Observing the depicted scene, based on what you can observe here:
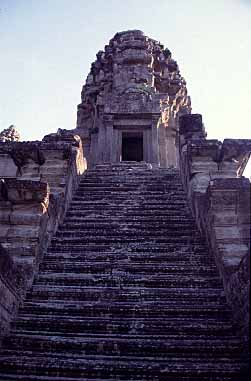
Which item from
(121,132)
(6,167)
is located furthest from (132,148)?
(6,167)

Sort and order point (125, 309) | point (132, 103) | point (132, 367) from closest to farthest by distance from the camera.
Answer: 1. point (132, 367)
2. point (125, 309)
3. point (132, 103)

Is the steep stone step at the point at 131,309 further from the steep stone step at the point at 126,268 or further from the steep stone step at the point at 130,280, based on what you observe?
the steep stone step at the point at 126,268

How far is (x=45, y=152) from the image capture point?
852cm

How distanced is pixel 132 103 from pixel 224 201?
10679 mm

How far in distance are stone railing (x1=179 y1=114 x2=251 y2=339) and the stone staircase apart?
0.32m

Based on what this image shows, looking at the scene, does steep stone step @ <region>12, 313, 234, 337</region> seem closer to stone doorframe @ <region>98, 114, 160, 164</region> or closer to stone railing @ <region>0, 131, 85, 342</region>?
stone railing @ <region>0, 131, 85, 342</region>

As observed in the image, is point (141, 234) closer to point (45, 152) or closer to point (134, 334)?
point (134, 334)

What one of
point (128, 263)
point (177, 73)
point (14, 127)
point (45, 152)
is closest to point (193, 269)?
point (128, 263)

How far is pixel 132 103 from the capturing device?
616 inches

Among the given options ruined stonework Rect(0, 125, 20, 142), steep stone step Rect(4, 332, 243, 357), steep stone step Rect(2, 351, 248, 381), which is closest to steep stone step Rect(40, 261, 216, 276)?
steep stone step Rect(4, 332, 243, 357)

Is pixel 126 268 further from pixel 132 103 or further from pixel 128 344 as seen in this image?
pixel 132 103

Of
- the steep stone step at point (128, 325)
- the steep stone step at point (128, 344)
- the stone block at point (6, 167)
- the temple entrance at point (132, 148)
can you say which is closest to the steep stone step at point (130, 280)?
the steep stone step at point (128, 325)

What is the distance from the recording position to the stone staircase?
396 cm

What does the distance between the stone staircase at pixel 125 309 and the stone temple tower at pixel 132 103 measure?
7.88 meters
